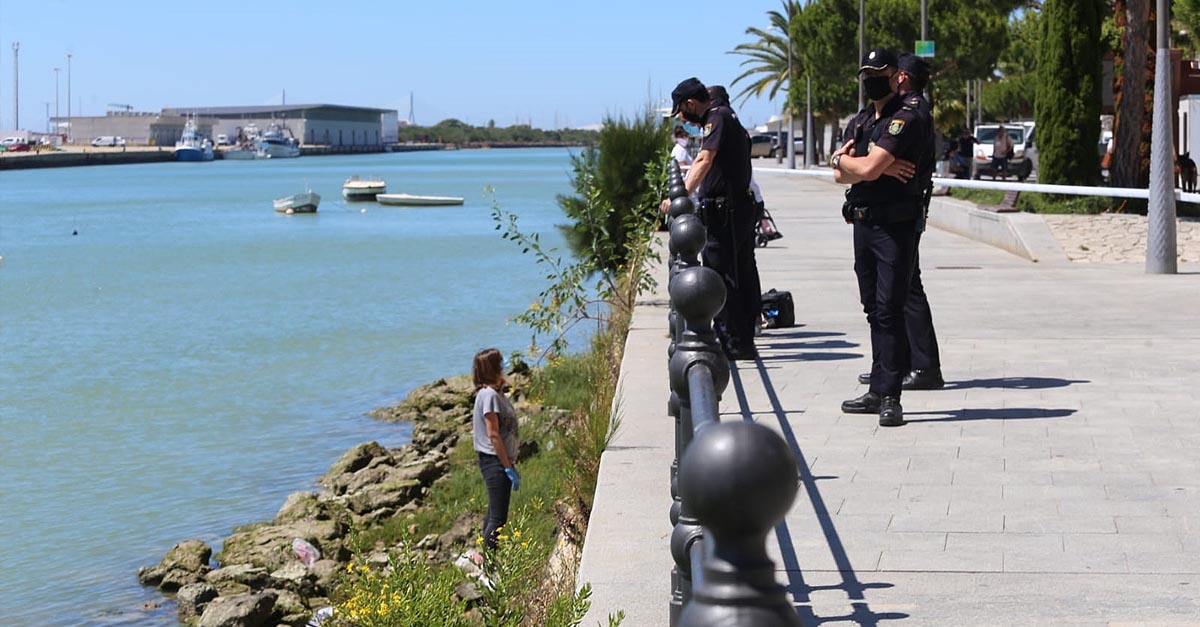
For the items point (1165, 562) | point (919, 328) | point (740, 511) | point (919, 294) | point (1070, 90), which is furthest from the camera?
point (1070, 90)

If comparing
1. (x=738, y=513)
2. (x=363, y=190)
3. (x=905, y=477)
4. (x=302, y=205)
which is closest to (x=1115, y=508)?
(x=905, y=477)

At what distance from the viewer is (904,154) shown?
8.49m

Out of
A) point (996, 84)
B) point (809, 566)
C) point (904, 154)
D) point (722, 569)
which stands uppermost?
point (996, 84)

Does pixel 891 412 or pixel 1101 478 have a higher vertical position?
pixel 891 412

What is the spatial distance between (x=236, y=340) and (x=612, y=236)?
1257 cm

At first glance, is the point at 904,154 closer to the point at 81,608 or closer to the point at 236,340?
the point at 81,608

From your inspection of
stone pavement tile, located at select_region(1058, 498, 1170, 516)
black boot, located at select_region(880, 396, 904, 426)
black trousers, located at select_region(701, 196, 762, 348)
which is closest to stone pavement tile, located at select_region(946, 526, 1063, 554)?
stone pavement tile, located at select_region(1058, 498, 1170, 516)

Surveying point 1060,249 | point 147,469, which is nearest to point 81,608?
point 147,469

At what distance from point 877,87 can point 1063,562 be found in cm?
323

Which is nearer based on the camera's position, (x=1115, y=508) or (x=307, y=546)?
(x=1115, y=508)

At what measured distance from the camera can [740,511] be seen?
201 cm

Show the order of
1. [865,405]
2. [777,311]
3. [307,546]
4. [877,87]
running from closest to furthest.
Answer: [877,87] → [865,405] → [307,546] → [777,311]

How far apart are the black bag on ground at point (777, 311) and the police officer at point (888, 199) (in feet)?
13.5

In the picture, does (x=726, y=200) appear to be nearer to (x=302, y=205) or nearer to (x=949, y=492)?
(x=949, y=492)
